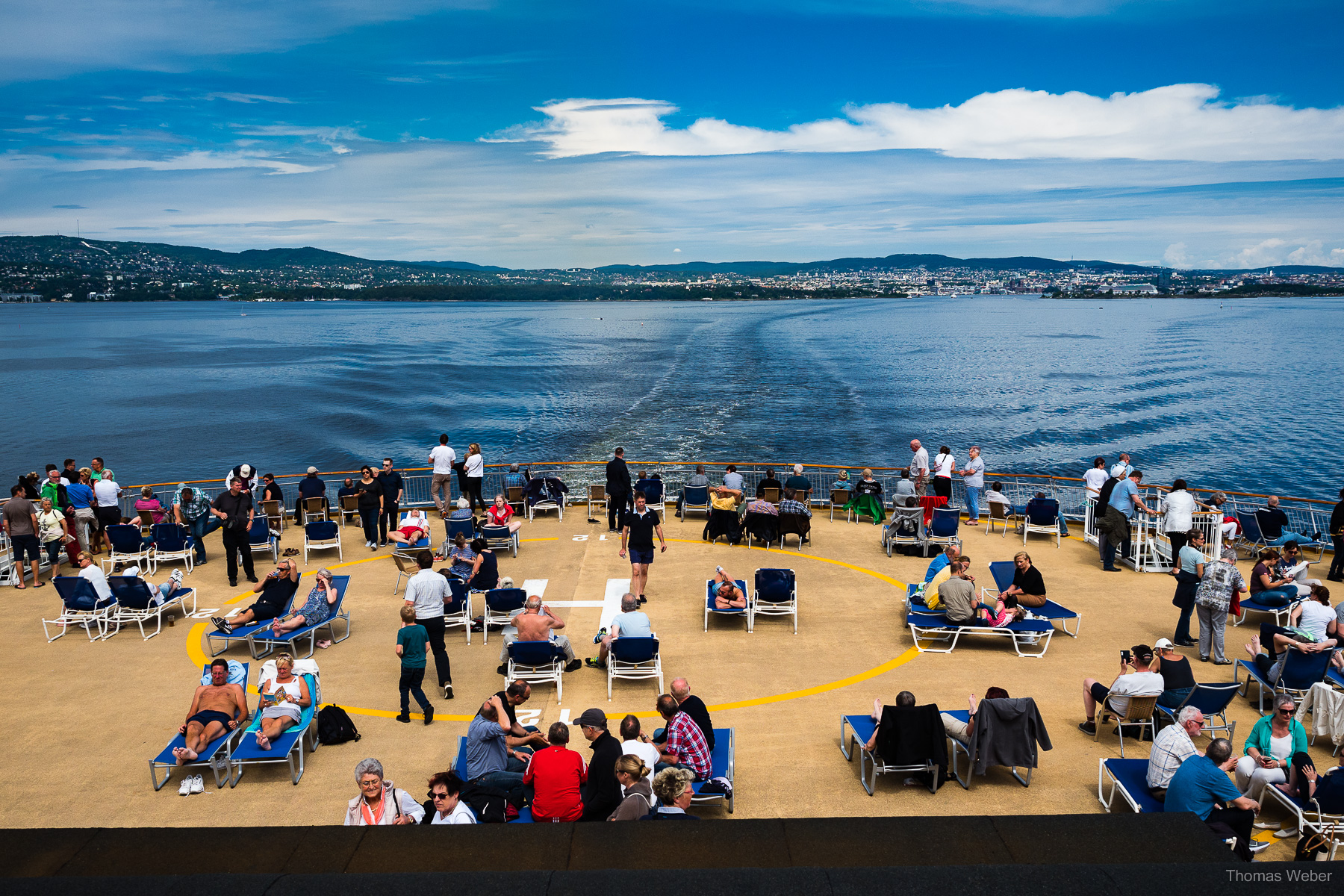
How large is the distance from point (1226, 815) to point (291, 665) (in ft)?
30.2

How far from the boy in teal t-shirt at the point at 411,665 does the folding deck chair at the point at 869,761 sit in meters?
4.82

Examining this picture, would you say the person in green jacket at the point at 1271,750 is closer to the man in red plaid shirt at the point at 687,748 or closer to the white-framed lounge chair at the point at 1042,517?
the man in red plaid shirt at the point at 687,748

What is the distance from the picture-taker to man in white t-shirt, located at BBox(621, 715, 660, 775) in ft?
23.3

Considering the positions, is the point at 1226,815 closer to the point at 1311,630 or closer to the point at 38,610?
the point at 1311,630

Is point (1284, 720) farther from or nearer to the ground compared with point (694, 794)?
farther from the ground

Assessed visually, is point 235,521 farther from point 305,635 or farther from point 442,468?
point 442,468

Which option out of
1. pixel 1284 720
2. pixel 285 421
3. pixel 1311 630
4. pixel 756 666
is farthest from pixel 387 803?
pixel 285 421

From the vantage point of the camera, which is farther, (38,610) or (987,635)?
(38,610)

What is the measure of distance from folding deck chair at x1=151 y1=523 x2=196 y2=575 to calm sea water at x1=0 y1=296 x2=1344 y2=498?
3060 cm

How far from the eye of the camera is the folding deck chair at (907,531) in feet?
52.0

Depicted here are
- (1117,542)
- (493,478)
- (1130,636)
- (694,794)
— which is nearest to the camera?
(694,794)

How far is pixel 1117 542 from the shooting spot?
588 inches

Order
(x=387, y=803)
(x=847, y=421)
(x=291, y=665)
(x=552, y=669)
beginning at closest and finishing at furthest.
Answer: (x=387, y=803) → (x=291, y=665) → (x=552, y=669) → (x=847, y=421)

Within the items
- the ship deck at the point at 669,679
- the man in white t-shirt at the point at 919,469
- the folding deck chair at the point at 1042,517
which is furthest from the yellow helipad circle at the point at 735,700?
the folding deck chair at the point at 1042,517
